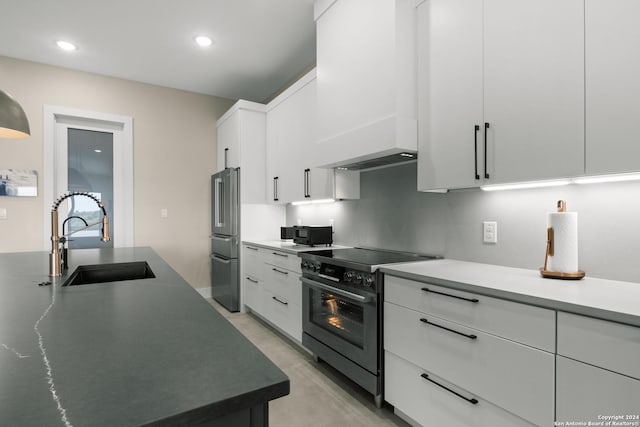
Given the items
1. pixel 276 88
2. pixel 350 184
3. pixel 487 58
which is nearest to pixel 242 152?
pixel 276 88

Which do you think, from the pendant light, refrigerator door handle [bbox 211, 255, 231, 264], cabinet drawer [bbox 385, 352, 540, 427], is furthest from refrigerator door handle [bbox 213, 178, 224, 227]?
cabinet drawer [bbox 385, 352, 540, 427]

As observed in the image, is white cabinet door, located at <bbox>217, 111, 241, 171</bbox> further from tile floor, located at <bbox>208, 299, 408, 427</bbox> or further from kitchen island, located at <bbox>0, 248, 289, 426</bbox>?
kitchen island, located at <bbox>0, 248, 289, 426</bbox>

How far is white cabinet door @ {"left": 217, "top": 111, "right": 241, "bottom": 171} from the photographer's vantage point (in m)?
3.90

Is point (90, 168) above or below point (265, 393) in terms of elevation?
above

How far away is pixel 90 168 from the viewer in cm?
398

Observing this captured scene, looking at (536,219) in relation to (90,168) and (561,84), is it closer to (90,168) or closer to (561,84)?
(561,84)

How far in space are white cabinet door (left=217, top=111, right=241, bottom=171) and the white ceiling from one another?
0.53 meters

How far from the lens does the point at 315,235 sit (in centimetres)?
309

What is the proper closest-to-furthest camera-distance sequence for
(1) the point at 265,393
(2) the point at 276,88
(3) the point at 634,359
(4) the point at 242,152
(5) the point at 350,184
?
1. (1) the point at 265,393
2. (3) the point at 634,359
3. (5) the point at 350,184
4. (4) the point at 242,152
5. (2) the point at 276,88

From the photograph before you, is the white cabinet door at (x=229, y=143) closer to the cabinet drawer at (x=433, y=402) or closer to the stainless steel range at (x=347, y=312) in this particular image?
the stainless steel range at (x=347, y=312)

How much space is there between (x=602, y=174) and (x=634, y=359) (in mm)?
684

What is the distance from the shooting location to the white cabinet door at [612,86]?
120cm

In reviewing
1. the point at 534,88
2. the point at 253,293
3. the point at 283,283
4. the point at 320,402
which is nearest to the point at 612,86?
the point at 534,88

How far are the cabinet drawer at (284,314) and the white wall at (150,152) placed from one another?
1.58 m
